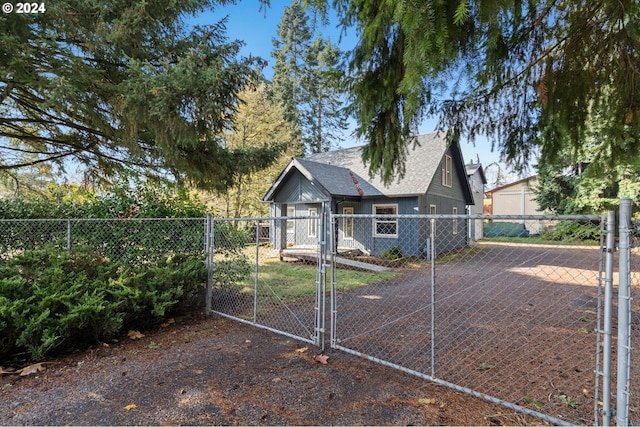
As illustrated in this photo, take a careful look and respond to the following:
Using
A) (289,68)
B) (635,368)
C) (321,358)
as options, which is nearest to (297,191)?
(321,358)

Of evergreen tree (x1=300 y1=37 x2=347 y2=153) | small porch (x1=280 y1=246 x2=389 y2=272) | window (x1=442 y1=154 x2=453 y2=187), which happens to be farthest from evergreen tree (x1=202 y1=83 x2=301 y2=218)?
window (x1=442 y1=154 x2=453 y2=187)

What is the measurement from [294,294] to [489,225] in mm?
22860

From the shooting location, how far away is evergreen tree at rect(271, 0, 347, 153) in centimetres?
2844

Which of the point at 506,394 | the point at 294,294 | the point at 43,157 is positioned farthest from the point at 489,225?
the point at 43,157

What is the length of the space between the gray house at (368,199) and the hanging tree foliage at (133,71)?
7.38 metres

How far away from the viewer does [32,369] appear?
3.48 meters

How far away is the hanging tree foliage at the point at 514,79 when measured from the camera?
3.38 meters

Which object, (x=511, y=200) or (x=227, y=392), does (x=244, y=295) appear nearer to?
(x=227, y=392)

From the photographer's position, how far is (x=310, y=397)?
2.97m

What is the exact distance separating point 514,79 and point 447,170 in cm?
1222

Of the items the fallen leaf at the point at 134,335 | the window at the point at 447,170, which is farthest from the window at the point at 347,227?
the fallen leaf at the point at 134,335

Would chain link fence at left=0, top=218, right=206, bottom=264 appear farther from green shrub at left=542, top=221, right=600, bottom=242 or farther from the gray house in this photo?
the gray house

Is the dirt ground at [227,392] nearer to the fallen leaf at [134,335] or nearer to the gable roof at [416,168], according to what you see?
the fallen leaf at [134,335]

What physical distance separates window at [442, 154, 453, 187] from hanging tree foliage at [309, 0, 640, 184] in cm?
1112
